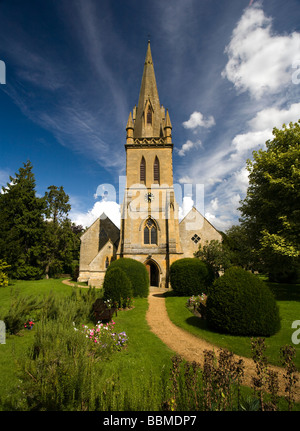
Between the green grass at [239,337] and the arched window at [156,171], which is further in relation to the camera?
the arched window at [156,171]

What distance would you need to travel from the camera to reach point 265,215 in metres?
15.3

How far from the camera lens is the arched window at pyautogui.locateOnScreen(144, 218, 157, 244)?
22.7 m

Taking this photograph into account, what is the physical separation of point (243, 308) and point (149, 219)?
1624 centimetres

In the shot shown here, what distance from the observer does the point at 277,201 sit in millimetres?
14086

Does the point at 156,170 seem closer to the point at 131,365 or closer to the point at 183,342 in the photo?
the point at 183,342

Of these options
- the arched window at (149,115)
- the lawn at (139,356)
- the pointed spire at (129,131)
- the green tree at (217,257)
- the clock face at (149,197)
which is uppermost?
the arched window at (149,115)

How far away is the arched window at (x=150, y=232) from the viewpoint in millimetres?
22672

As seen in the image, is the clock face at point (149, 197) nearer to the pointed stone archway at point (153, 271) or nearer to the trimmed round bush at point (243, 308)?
the pointed stone archway at point (153, 271)

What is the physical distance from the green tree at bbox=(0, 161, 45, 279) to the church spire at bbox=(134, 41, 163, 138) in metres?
16.4

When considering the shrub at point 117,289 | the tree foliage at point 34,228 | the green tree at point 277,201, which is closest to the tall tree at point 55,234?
the tree foliage at point 34,228

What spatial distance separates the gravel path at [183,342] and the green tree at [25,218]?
20406 millimetres
